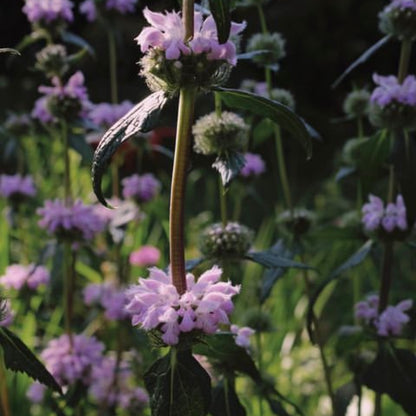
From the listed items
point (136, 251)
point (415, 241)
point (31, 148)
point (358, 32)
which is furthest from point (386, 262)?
point (358, 32)

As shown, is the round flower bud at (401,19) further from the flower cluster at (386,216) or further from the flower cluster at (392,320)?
the flower cluster at (392,320)

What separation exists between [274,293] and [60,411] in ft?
3.51

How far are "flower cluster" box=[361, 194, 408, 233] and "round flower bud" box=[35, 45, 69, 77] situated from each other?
672 millimetres

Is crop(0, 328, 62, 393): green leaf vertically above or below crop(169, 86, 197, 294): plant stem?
below

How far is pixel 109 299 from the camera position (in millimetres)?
1641

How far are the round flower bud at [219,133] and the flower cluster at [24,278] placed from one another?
2.04 ft

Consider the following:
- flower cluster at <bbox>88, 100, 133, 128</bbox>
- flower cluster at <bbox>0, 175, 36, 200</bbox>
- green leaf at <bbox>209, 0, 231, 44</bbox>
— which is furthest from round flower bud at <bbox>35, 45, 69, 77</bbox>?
green leaf at <bbox>209, 0, 231, 44</bbox>

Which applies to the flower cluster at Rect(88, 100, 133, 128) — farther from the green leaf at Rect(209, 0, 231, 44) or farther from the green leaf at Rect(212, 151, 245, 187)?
the green leaf at Rect(209, 0, 231, 44)

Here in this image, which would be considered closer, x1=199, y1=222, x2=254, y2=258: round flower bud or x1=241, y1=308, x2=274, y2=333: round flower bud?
x1=199, y1=222, x2=254, y2=258: round flower bud

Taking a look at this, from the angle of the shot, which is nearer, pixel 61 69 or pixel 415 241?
pixel 415 241

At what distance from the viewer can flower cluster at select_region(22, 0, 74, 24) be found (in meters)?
1.61

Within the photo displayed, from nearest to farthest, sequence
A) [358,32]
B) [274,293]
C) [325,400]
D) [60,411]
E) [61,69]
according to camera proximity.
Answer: [60,411], [61,69], [325,400], [274,293], [358,32]

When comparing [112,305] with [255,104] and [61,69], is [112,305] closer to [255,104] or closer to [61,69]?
[61,69]

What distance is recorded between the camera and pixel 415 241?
→ 4.36 ft
